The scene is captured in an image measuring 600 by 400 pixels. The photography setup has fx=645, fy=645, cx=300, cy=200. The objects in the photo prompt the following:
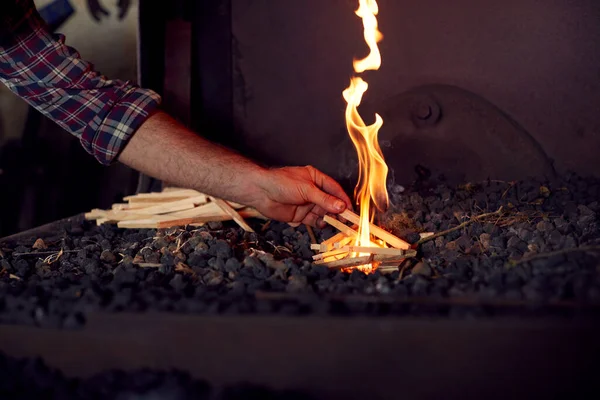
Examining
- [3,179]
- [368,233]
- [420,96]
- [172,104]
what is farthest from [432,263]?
[3,179]

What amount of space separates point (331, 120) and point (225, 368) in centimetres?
226

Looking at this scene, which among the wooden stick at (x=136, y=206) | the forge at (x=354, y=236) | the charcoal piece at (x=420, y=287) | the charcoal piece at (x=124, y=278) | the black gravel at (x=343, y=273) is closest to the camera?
the forge at (x=354, y=236)

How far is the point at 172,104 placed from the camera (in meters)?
3.65

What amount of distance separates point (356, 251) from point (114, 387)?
Result: 3.16 ft

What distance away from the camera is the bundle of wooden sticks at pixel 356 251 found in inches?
86.4

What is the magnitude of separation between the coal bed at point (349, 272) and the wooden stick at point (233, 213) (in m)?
0.04

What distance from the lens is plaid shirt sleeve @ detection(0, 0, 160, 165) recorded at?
2.49 meters

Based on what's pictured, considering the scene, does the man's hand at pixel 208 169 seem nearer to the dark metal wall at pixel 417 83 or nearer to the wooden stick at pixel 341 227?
the wooden stick at pixel 341 227

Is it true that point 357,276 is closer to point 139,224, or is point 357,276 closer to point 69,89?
point 139,224

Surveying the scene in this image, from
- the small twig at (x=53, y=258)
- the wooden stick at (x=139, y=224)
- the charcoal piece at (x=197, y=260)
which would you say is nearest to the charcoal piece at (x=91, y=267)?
the small twig at (x=53, y=258)

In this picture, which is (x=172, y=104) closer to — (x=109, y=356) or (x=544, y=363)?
(x=109, y=356)

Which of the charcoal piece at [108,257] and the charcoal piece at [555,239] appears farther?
the charcoal piece at [108,257]

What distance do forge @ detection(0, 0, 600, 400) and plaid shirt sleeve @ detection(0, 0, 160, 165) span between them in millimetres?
466

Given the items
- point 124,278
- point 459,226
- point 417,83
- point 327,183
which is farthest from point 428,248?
point 417,83
